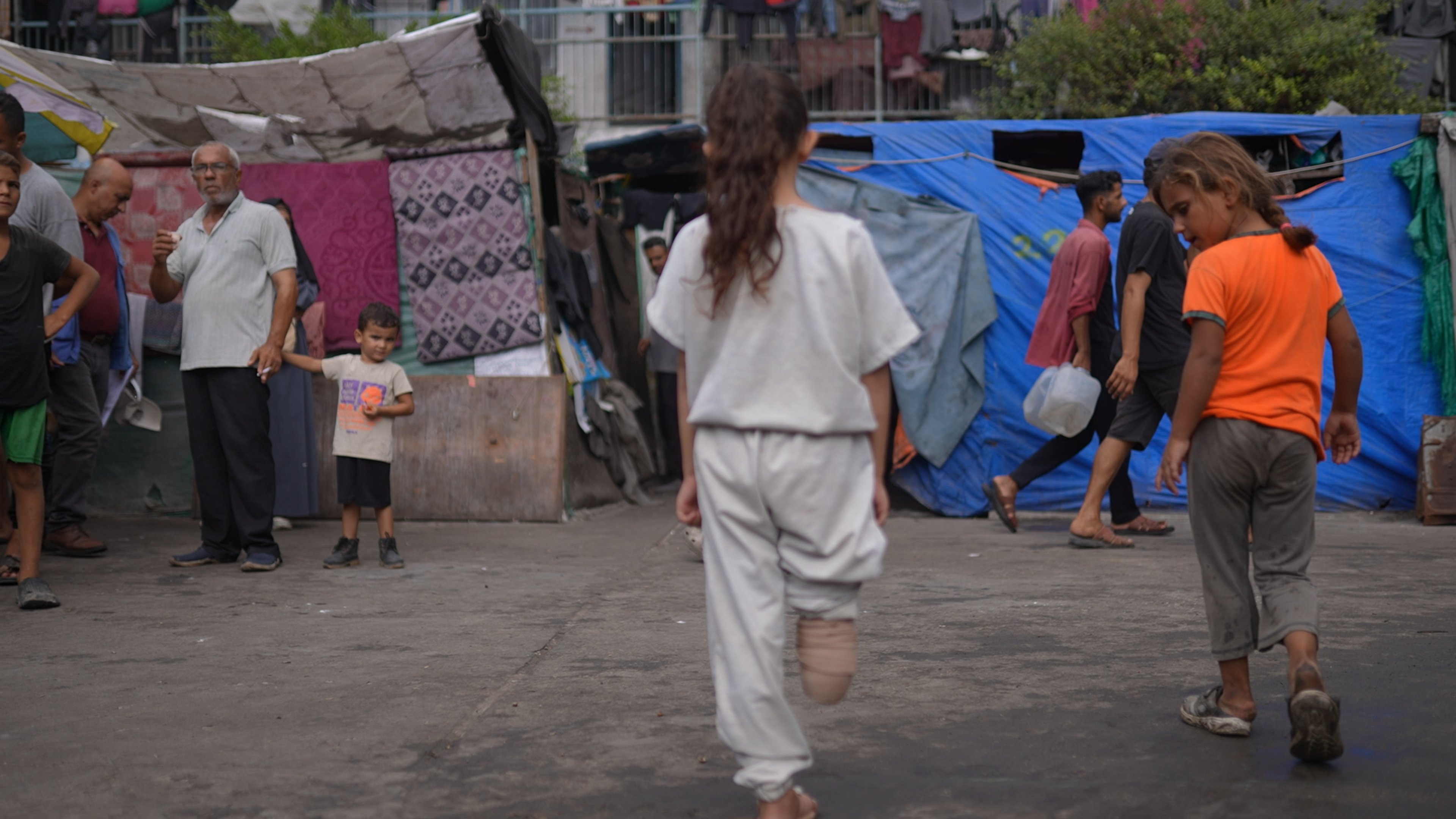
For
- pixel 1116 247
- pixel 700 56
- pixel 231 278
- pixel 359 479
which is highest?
pixel 700 56

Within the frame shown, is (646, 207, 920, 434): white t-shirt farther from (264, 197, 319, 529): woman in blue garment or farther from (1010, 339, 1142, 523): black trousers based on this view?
(264, 197, 319, 529): woman in blue garment

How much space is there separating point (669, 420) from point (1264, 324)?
7313 millimetres

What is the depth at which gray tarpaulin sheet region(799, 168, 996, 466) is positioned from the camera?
8641 millimetres

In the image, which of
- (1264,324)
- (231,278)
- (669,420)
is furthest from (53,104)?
(1264,324)

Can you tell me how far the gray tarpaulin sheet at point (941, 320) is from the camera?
28.3ft

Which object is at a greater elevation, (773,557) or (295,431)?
(773,557)

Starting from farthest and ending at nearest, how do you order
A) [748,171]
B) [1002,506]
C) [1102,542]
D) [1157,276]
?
[1002,506], [1102,542], [1157,276], [748,171]

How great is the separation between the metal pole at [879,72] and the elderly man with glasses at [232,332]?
38.0 ft

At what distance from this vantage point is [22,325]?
17.6 feet

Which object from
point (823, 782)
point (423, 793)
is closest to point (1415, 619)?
point (823, 782)

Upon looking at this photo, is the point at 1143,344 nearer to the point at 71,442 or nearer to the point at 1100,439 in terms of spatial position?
the point at 1100,439

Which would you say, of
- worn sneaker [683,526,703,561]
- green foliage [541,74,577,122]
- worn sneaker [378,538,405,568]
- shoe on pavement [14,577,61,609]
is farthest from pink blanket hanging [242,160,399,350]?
green foliage [541,74,577,122]

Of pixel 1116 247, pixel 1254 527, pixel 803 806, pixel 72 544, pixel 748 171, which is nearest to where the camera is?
pixel 748 171

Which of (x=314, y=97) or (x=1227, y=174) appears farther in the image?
(x=314, y=97)
